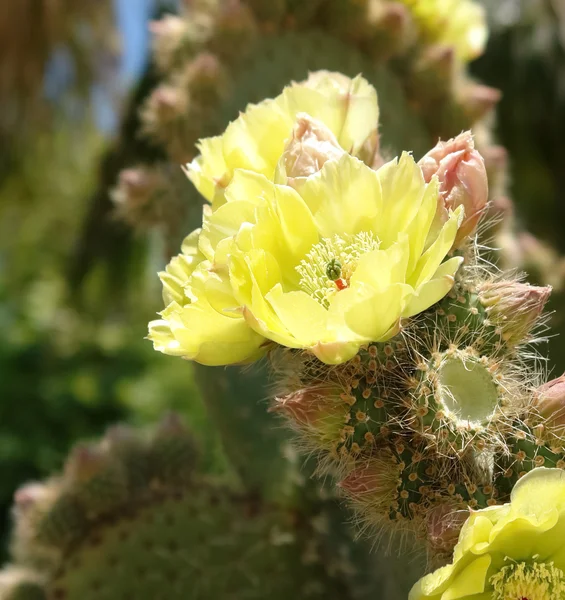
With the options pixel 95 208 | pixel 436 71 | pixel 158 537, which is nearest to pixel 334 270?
pixel 158 537

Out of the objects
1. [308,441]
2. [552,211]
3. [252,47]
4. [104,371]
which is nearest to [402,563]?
[308,441]

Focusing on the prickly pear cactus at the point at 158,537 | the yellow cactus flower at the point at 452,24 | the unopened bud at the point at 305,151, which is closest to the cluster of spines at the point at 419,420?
the unopened bud at the point at 305,151

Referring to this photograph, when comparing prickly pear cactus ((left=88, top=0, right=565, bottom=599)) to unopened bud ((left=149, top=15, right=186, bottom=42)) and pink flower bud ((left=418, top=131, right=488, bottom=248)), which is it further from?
unopened bud ((left=149, top=15, right=186, bottom=42))

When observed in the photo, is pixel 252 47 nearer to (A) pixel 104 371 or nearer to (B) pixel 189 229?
(B) pixel 189 229

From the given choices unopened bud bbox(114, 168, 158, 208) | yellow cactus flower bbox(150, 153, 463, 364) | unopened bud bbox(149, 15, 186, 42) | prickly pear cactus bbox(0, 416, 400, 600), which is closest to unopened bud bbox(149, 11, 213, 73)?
unopened bud bbox(149, 15, 186, 42)

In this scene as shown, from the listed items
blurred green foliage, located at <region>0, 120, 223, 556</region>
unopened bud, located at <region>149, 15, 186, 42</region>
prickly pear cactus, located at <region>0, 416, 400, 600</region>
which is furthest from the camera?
blurred green foliage, located at <region>0, 120, 223, 556</region>

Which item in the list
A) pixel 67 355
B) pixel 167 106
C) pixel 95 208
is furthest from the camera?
pixel 67 355

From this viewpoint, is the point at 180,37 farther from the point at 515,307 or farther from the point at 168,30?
the point at 515,307
